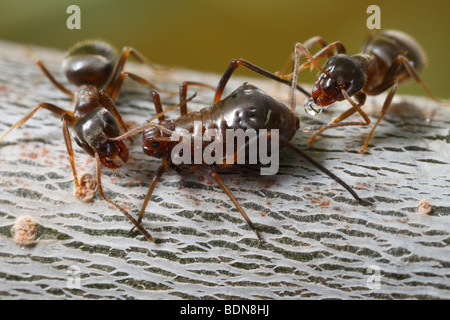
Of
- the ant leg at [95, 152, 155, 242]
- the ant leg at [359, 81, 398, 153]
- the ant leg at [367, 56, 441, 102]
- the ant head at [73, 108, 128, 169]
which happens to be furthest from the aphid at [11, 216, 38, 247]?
the ant leg at [367, 56, 441, 102]

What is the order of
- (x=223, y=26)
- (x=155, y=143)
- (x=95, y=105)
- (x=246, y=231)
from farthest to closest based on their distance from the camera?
(x=223, y=26)
(x=95, y=105)
(x=155, y=143)
(x=246, y=231)

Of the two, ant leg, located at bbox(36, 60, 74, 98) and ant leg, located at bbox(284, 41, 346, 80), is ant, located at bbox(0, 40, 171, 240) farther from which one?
ant leg, located at bbox(284, 41, 346, 80)

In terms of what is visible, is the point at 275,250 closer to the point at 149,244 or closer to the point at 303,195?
the point at 303,195

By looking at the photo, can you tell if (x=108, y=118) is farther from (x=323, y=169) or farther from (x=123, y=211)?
(x=323, y=169)

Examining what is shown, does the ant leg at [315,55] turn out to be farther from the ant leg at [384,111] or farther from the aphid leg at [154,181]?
the aphid leg at [154,181]

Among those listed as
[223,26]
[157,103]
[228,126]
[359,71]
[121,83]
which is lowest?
[228,126]

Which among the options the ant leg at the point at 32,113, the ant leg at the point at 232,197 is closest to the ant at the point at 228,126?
the ant leg at the point at 232,197

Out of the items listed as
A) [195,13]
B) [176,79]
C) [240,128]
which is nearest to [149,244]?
[240,128]

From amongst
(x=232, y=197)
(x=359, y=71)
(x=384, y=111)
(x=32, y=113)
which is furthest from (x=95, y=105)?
(x=384, y=111)

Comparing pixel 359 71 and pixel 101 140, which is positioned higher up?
pixel 359 71

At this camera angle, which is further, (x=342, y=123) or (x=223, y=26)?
(x=223, y=26)
